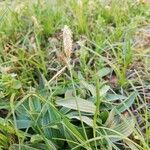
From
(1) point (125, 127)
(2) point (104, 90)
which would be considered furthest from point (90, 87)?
(1) point (125, 127)

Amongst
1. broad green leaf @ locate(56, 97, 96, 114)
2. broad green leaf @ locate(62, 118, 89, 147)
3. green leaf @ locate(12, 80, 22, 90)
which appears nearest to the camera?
broad green leaf @ locate(62, 118, 89, 147)

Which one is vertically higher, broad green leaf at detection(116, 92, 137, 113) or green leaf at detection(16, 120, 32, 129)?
broad green leaf at detection(116, 92, 137, 113)

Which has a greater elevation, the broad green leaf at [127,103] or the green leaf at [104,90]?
the green leaf at [104,90]

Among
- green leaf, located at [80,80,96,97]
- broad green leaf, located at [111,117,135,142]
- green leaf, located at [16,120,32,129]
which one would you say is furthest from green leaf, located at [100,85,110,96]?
green leaf, located at [16,120,32,129]

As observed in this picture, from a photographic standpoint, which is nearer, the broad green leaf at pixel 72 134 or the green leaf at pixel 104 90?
the broad green leaf at pixel 72 134

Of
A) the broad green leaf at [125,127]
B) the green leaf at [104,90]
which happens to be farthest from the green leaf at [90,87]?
the broad green leaf at [125,127]

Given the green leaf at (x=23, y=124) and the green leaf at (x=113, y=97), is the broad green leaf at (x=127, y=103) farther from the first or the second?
the green leaf at (x=23, y=124)

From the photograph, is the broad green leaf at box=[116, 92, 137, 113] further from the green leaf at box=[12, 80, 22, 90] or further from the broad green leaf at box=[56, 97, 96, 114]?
the green leaf at box=[12, 80, 22, 90]

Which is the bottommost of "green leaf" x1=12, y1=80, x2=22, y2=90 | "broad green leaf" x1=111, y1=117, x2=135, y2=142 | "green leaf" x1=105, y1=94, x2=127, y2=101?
"broad green leaf" x1=111, y1=117, x2=135, y2=142

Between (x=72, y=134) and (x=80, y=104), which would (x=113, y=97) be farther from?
(x=72, y=134)

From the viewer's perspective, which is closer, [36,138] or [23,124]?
[36,138]

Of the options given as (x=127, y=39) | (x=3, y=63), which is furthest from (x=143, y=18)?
(x=3, y=63)
